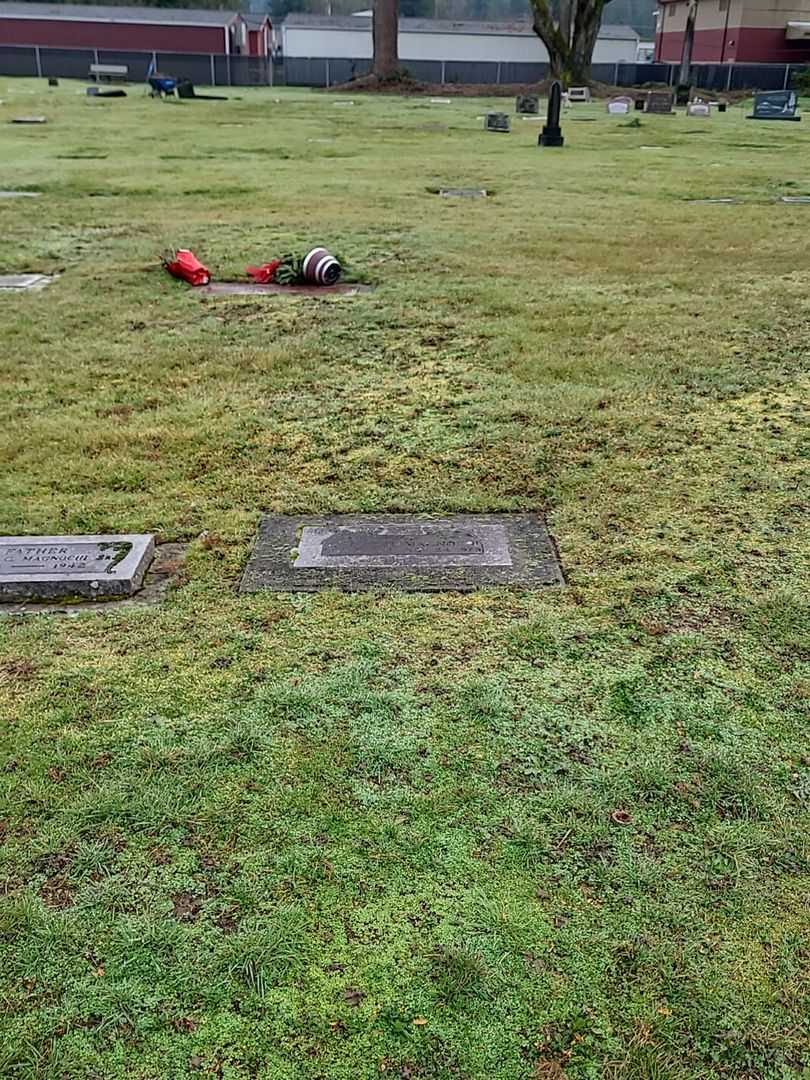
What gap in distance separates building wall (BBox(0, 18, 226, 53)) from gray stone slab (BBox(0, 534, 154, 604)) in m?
54.6

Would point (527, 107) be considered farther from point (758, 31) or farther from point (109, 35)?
point (109, 35)

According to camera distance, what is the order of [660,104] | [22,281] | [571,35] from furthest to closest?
1. [571,35]
2. [660,104]
3. [22,281]

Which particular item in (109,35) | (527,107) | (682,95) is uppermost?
(109,35)

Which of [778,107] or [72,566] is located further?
[778,107]

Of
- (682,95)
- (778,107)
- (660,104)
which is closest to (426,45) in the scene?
(682,95)

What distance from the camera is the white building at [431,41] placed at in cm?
5359

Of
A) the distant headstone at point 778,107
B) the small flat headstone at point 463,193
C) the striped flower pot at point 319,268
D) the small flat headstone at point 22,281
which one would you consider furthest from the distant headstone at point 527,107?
the small flat headstone at point 22,281

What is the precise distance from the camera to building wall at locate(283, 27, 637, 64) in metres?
53.6

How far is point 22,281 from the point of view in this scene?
7273 millimetres

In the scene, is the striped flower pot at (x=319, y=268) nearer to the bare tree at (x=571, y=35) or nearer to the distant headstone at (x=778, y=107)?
the distant headstone at (x=778, y=107)

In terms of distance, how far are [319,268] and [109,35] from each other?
2041 inches

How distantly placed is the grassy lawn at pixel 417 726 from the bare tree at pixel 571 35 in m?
32.7

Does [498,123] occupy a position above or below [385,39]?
below

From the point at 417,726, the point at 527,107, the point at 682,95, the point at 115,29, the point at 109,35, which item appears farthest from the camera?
the point at 109,35
